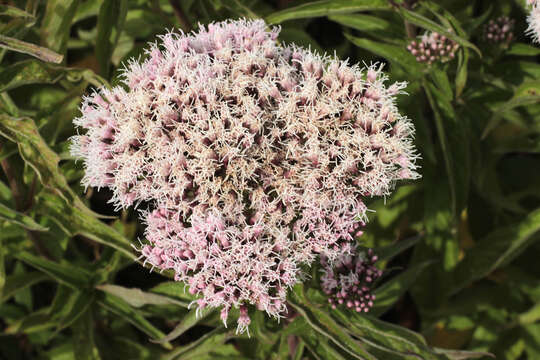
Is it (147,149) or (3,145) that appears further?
(3,145)

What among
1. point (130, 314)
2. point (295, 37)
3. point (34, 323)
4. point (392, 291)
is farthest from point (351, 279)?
point (34, 323)

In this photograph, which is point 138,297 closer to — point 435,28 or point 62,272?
point 62,272

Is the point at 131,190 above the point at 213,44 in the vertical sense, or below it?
below

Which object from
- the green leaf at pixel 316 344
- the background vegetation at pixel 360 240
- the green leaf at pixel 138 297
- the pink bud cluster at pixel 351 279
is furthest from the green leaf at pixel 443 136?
the green leaf at pixel 138 297

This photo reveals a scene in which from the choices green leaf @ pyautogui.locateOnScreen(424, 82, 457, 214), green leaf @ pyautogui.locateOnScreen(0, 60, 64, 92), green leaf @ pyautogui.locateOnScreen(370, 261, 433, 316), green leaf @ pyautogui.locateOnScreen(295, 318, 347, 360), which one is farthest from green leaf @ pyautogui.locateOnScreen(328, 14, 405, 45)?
green leaf @ pyautogui.locateOnScreen(295, 318, 347, 360)

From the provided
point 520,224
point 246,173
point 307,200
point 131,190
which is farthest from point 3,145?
point 520,224

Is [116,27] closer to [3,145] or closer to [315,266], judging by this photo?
[3,145]

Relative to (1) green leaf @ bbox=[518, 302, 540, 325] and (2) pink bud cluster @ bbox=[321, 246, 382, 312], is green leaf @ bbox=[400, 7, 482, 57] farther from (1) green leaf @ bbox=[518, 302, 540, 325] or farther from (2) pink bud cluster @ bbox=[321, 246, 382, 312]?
(1) green leaf @ bbox=[518, 302, 540, 325]
